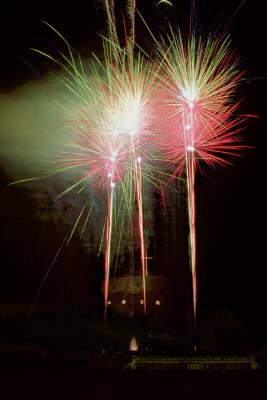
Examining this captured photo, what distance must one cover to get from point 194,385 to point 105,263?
460cm

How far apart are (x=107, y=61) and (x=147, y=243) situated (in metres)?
3.06

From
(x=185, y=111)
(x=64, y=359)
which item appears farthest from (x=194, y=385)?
(x=185, y=111)

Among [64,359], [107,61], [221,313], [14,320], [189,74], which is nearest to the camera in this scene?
[64,359]

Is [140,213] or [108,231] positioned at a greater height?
[140,213]

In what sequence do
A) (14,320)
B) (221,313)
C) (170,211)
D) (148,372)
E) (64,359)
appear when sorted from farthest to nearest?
(221,313), (170,211), (14,320), (64,359), (148,372)

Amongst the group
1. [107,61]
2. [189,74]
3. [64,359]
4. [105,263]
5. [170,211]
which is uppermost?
[107,61]

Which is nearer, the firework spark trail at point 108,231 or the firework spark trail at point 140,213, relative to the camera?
the firework spark trail at point 140,213

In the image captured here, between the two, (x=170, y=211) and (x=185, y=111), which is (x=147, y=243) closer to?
(x=170, y=211)

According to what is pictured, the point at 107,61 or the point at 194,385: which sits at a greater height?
the point at 107,61

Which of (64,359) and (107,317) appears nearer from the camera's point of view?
(64,359)

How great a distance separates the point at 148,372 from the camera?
335 cm

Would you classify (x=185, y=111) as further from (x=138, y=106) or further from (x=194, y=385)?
(x=194, y=385)

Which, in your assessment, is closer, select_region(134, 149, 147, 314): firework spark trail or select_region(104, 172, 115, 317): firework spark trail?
select_region(134, 149, 147, 314): firework spark trail

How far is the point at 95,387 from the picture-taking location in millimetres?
3096
